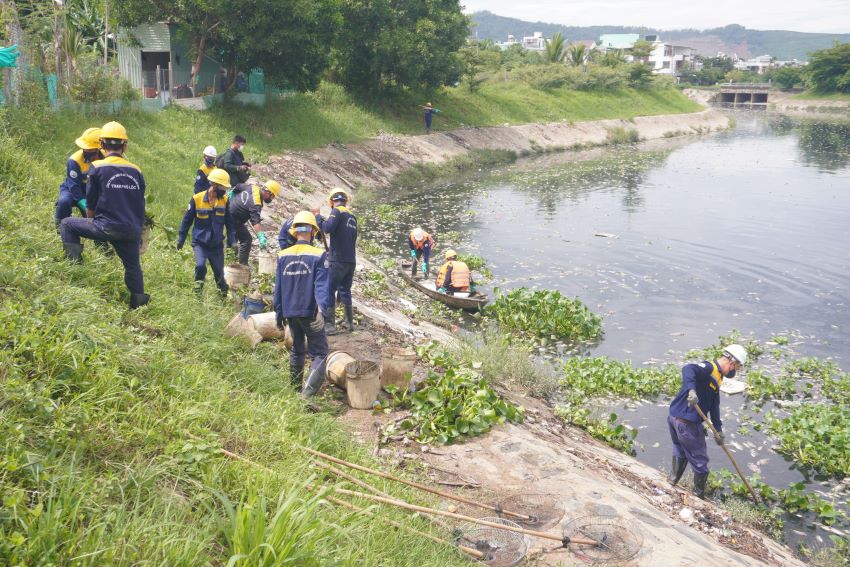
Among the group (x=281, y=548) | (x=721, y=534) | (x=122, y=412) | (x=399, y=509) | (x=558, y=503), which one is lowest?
(x=721, y=534)

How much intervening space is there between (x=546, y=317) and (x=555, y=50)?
58.9 metres

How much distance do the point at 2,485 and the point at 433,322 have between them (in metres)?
11.0

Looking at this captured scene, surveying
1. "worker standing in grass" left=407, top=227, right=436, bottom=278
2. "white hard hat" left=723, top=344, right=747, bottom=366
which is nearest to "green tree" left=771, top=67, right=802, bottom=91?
"worker standing in grass" left=407, top=227, right=436, bottom=278

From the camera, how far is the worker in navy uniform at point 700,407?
8703 mm

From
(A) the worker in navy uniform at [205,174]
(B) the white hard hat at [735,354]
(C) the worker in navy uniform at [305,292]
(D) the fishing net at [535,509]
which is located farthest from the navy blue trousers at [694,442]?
(A) the worker in navy uniform at [205,174]

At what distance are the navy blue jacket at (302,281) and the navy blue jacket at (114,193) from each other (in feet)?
6.01

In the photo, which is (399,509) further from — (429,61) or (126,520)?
(429,61)

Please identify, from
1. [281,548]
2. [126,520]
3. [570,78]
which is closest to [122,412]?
[126,520]

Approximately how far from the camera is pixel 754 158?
4591cm

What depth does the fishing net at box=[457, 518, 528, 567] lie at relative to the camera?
19.3ft

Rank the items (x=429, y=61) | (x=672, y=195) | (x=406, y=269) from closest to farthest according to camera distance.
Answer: (x=406, y=269)
(x=672, y=195)
(x=429, y=61)

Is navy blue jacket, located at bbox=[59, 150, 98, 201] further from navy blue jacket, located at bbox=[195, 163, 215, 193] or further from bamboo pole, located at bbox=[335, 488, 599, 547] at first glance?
bamboo pole, located at bbox=[335, 488, 599, 547]

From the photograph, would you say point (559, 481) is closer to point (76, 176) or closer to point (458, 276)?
point (76, 176)

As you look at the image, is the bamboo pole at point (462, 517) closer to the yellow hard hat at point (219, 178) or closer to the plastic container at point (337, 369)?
the plastic container at point (337, 369)
